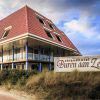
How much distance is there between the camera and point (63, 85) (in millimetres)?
13188

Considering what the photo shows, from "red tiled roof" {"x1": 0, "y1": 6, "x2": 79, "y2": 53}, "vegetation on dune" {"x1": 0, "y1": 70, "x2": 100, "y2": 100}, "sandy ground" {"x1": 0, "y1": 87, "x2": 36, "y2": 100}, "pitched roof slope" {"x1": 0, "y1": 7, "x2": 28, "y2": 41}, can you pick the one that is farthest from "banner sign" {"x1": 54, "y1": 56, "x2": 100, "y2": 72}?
"pitched roof slope" {"x1": 0, "y1": 7, "x2": 28, "y2": 41}

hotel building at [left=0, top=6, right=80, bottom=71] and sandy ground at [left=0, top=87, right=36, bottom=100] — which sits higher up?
hotel building at [left=0, top=6, right=80, bottom=71]

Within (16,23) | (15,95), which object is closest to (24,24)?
(16,23)

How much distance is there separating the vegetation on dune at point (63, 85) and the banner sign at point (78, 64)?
52cm

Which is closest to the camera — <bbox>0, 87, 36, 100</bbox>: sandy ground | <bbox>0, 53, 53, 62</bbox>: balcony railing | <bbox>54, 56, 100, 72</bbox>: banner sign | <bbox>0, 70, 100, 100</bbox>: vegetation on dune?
<bbox>0, 70, 100, 100</bbox>: vegetation on dune

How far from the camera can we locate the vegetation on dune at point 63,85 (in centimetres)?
1228

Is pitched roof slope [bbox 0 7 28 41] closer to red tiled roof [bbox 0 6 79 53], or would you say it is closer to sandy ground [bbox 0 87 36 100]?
red tiled roof [bbox 0 6 79 53]

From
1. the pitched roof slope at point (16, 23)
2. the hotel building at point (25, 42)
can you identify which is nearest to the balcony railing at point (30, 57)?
the hotel building at point (25, 42)

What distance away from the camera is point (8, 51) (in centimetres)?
3706

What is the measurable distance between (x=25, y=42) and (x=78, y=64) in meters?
17.8

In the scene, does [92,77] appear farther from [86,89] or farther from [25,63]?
[25,63]

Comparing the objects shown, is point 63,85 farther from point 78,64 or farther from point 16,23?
point 16,23

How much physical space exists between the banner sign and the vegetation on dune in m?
0.52

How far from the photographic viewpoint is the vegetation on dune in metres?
12.3
